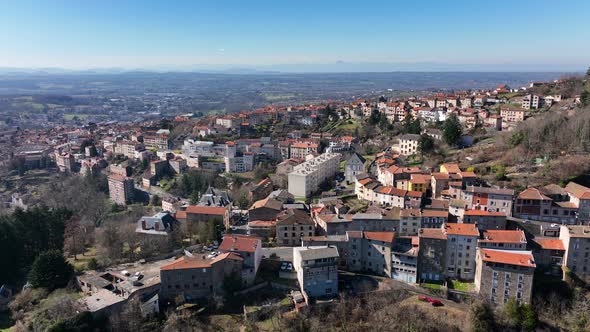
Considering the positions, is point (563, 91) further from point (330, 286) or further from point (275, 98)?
point (275, 98)

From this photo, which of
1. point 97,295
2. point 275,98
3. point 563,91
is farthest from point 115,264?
point 275,98

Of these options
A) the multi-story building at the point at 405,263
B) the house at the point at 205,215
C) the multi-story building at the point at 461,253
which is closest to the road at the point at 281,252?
the house at the point at 205,215

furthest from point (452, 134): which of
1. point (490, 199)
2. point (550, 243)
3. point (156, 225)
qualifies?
point (156, 225)

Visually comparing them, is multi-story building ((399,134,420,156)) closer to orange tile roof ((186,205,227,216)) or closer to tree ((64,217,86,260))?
orange tile roof ((186,205,227,216))

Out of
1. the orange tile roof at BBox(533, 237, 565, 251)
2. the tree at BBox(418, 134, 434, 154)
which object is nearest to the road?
the orange tile roof at BBox(533, 237, 565, 251)

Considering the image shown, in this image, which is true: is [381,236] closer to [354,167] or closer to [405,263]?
[405,263]

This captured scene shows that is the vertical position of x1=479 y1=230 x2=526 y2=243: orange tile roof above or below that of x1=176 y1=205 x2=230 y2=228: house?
above

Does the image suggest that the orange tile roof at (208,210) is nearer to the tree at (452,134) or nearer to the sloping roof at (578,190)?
the tree at (452,134)
